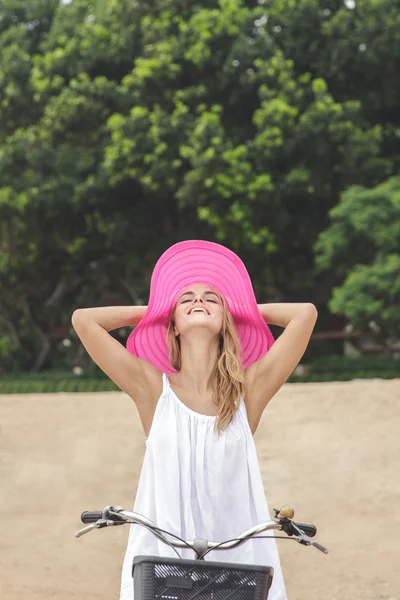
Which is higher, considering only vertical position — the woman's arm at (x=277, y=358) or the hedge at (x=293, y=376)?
the hedge at (x=293, y=376)

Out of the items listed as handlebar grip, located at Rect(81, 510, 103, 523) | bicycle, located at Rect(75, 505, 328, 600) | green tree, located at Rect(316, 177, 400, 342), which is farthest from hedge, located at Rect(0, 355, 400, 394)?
bicycle, located at Rect(75, 505, 328, 600)

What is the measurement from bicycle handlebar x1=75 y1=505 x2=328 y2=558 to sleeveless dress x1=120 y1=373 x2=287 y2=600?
0.46ft

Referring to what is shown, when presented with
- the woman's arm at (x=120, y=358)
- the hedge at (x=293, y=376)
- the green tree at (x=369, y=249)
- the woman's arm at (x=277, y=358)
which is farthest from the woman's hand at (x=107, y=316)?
the hedge at (x=293, y=376)

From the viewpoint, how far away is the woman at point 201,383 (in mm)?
2850

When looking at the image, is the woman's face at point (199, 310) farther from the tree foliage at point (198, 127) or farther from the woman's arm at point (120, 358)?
the tree foliage at point (198, 127)

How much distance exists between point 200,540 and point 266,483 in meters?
9.04

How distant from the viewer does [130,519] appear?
262cm

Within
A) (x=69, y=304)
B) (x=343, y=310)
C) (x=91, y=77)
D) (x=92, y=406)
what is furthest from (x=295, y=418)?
(x=69, y=304)

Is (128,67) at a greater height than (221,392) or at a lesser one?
greater

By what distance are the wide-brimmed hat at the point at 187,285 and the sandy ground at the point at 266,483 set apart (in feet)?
17.5

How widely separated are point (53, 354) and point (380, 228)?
40.7 feet

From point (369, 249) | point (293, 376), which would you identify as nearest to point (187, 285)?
point (369, 249)

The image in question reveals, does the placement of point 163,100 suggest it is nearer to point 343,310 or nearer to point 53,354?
point 343,310

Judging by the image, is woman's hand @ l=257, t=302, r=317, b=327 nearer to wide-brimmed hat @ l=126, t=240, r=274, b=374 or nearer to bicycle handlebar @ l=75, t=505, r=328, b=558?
wide-brimmed hat @ l=126, t=240, r=274, b=374
